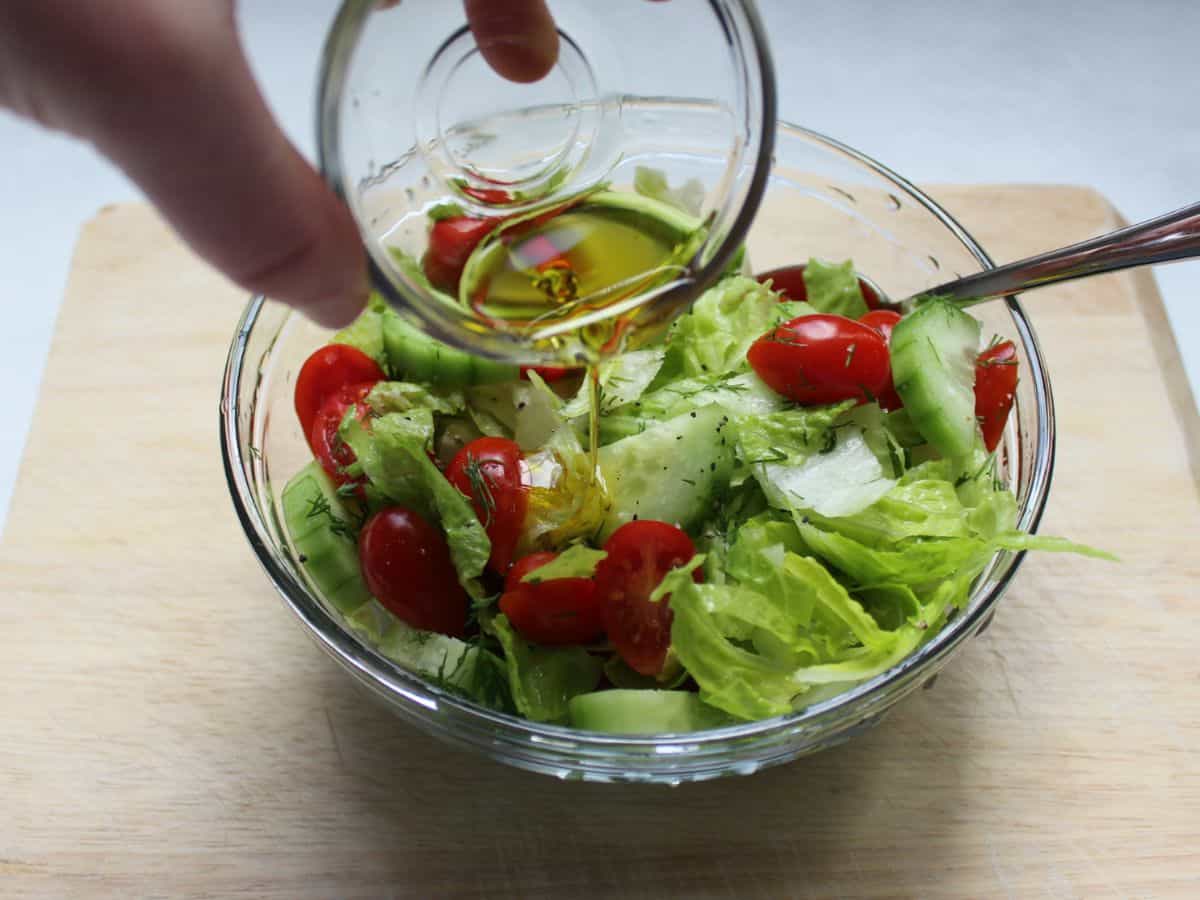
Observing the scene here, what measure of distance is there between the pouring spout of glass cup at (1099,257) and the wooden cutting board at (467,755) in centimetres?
53

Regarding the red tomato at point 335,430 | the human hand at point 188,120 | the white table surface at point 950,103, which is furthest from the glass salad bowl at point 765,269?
the white table surface at point 950,103

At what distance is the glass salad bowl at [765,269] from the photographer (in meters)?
1.63

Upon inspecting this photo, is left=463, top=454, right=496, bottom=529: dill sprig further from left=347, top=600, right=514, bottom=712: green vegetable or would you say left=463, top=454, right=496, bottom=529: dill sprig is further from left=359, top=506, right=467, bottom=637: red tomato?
left=347, top=600, right=514, bottom=712: green vegetable

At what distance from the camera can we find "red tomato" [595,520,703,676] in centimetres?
175

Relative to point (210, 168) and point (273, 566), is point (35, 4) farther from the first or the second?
point (273, 566)

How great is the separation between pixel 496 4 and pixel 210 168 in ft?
2.73

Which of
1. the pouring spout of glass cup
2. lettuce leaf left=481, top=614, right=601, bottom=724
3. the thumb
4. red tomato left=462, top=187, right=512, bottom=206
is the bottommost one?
lettuce leaf left=481, top=614, right=601, bottom=724

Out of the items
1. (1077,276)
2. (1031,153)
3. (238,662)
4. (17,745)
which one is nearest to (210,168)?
(238,662)

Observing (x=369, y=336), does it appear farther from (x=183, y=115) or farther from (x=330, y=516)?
(x=183, y=115)

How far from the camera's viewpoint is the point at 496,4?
72.6 inches

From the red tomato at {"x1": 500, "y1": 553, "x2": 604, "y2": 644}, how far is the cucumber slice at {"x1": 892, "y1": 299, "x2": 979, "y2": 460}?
2.16ft

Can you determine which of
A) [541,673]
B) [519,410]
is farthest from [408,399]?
[541,673]

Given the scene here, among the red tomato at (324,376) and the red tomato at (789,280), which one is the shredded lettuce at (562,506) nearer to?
the red tomato at (324,376)

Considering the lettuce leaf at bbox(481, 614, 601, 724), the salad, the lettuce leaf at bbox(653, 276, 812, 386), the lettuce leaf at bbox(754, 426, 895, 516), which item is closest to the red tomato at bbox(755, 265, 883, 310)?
the lettuce leaf at bbox(653, 276, 812, 386)
